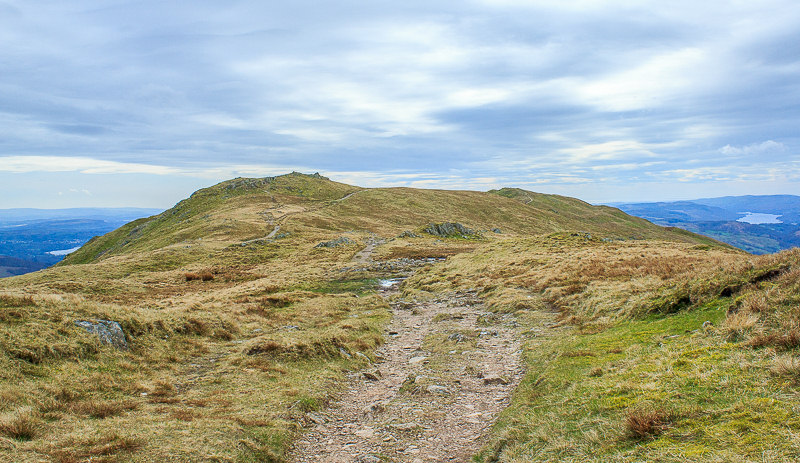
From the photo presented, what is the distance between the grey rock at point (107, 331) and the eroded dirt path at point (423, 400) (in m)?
8.75

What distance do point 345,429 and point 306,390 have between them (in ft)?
8.34

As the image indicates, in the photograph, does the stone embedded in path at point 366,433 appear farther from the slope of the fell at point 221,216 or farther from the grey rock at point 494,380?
the slope of the fell at point 221,216

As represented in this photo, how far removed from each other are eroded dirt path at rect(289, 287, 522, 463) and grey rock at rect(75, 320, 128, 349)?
8.75 meters

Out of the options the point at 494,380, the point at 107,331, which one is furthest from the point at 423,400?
the point at 107,331

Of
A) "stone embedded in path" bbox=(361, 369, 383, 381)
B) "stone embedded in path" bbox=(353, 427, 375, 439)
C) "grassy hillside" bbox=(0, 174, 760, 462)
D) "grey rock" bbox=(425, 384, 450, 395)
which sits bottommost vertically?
"stone embedded in path" bbox=(361, 369, 383, 381)

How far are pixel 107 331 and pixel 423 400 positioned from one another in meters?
12.0

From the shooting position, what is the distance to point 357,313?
2856 cm

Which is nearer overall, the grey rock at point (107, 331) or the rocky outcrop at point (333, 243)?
the grey rock at point (107, 331)

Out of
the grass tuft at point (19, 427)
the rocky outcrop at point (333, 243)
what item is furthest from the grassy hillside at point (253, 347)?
the rocky outcrop at point (333, 243)

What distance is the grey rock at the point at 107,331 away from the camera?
14.9 metres

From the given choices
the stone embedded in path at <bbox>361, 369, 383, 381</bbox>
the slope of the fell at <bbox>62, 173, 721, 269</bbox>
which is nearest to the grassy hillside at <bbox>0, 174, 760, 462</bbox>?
the stone embedded in path at <bbox>361, 369, 383, 381</bbox>

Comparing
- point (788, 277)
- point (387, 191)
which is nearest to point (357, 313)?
point (788, 277)

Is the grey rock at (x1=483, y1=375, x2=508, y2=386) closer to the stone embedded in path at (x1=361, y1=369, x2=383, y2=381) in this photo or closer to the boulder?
the stone embedded in path at (x1=361, y1=369, x2=383, y2=381)

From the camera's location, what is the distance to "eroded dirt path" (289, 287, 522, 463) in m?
10.2
